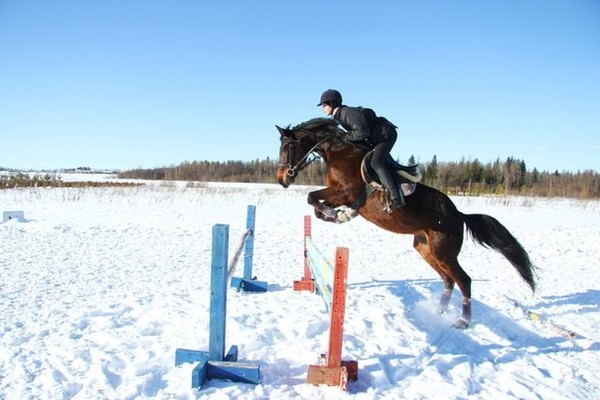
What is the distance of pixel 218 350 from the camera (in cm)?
311

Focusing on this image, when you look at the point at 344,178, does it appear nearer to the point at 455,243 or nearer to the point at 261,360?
the point at 455,243

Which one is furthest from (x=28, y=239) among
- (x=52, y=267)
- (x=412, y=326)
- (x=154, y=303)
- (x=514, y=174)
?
(x=514, y=174)

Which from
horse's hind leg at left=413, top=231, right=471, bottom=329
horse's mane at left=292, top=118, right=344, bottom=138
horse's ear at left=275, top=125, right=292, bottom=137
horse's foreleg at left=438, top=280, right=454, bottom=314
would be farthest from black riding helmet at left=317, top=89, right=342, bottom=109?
horse's foreleg at left=438, top=280, right=454, bottom=314

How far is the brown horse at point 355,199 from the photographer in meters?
4.42

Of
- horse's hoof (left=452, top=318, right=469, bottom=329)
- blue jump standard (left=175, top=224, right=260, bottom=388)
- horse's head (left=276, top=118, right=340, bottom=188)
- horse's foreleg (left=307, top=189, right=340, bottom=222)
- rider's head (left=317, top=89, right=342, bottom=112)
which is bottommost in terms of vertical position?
horse's hoof (left=452, top=318, right=469, bottom=329)

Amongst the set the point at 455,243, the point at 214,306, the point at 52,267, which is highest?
the point at 455,243

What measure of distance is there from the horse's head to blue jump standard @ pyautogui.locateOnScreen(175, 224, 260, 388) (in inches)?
61.7

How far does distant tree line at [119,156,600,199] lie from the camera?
1329 inches

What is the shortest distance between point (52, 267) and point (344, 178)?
549 cm

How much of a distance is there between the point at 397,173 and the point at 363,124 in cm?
73

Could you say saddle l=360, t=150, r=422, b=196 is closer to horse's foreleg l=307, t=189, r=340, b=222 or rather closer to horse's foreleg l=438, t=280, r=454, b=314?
horse's foreleg l=307, t=189, r=340, b=222

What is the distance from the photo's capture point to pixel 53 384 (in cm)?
277

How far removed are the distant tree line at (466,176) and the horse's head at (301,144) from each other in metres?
18.1

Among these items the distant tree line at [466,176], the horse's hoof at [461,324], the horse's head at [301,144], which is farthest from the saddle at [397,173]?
the distant tree line at [466,176]
